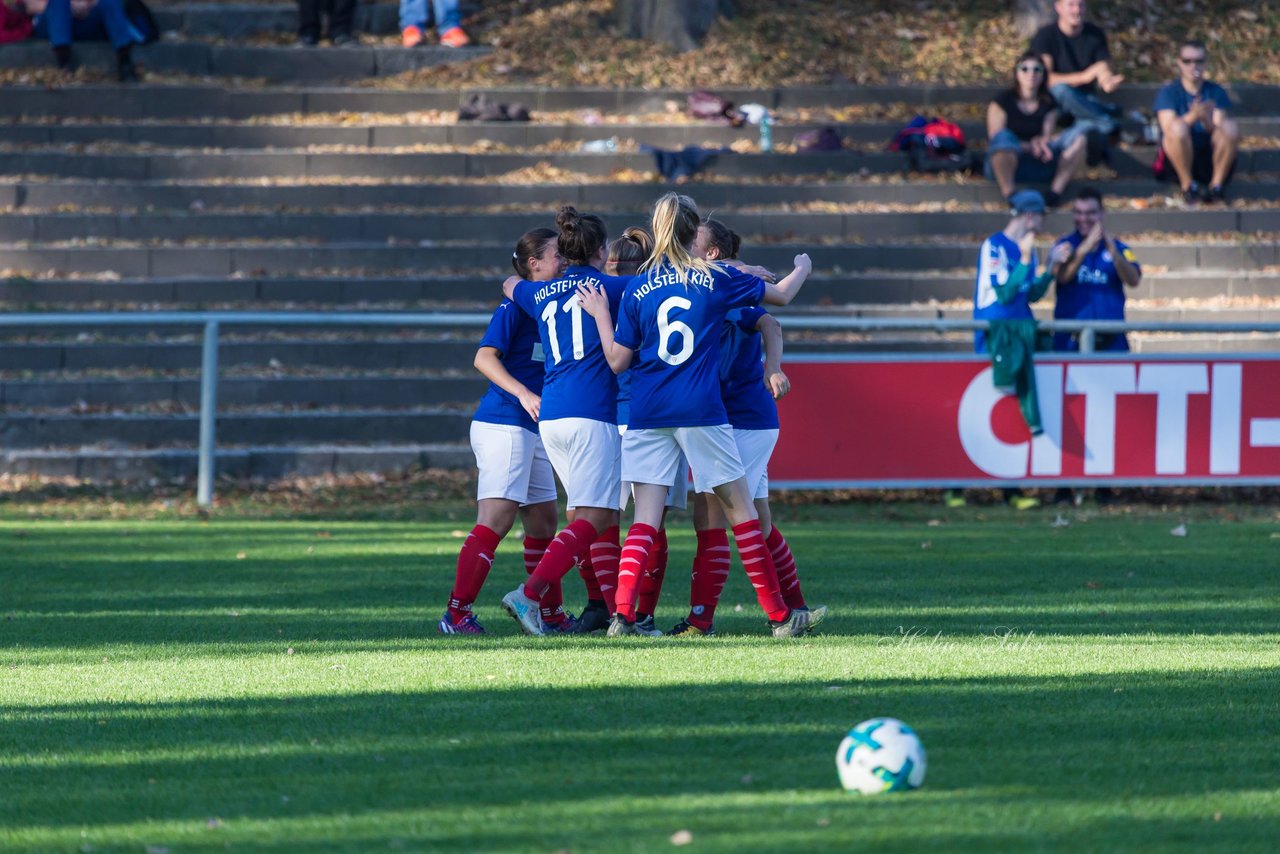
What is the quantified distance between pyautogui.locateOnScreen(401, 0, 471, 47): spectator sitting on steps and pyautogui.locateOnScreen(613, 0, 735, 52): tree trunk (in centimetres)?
215

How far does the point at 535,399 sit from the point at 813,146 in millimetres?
12355

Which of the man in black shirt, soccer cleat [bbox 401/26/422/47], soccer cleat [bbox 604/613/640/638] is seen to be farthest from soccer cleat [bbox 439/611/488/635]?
soccer cleat [bbox 401/26/422/47]

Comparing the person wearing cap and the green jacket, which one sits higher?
the person wearing cap

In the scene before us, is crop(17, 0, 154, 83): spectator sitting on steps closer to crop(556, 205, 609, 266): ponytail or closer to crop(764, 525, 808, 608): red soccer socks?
crop(556, 205, 609, 266): ponytail

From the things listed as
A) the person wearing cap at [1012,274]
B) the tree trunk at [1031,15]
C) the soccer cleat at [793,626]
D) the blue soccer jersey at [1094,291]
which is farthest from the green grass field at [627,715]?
the tree trunk at [1031,15]

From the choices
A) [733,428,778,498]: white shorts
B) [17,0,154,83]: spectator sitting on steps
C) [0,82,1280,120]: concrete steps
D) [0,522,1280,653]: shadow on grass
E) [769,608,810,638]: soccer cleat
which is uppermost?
[17,0,154,83]: spectator sitting on steps

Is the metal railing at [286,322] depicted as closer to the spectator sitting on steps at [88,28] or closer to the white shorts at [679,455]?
the white shorts at [679,455]

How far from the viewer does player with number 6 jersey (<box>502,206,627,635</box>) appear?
7.61 metres

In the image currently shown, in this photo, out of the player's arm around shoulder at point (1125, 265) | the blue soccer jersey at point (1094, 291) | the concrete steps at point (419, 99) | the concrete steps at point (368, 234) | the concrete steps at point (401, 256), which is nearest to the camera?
the player's arm around shoulder at point (1125, 265)

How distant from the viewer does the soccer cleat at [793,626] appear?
7.68 m

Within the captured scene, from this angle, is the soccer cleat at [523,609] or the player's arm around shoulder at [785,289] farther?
the soccer cleat at [523,609]

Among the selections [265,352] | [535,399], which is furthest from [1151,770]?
[265,352]

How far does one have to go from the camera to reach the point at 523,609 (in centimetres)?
770

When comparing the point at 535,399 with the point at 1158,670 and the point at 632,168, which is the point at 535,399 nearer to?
the point at 1158,670
